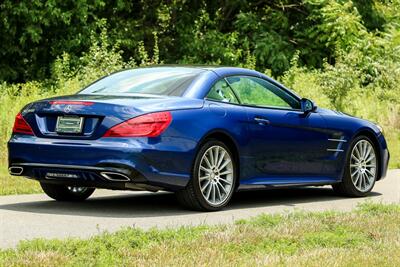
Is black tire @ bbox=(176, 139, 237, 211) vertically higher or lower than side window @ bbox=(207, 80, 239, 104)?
lower

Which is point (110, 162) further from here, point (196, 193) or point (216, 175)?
point (216, 175)

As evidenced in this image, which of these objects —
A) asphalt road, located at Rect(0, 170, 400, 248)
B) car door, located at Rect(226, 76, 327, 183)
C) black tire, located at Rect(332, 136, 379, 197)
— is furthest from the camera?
black tire, located at Rect(332, 136, 379, 197)

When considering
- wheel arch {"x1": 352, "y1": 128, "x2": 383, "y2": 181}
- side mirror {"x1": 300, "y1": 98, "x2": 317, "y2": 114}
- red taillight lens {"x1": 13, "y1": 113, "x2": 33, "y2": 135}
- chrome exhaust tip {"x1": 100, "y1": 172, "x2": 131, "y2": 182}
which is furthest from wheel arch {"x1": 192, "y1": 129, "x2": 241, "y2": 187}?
wheel arch {"x1": 352, "y1": 128, "x2": 383, "y2": 181}

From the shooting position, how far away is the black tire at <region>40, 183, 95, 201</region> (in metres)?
10.4

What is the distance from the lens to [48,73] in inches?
1131

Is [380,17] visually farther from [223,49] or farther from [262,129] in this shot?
[262,129]

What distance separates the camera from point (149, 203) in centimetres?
1052

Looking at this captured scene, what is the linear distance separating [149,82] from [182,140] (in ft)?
3.31

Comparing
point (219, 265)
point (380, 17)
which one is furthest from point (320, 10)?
point (219, 265)

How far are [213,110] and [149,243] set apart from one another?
9.34 feet

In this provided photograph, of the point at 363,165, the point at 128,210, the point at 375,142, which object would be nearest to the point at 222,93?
the point at 128,210

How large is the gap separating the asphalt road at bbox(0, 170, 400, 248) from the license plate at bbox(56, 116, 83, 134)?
77 centimetres

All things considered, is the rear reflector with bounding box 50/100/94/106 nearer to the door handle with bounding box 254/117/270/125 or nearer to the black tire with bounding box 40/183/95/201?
the black tire with bounding box 40/183/95/201

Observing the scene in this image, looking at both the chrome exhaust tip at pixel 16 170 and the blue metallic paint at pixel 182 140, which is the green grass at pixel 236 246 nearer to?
the blue metallic paint at pixel 182 140
